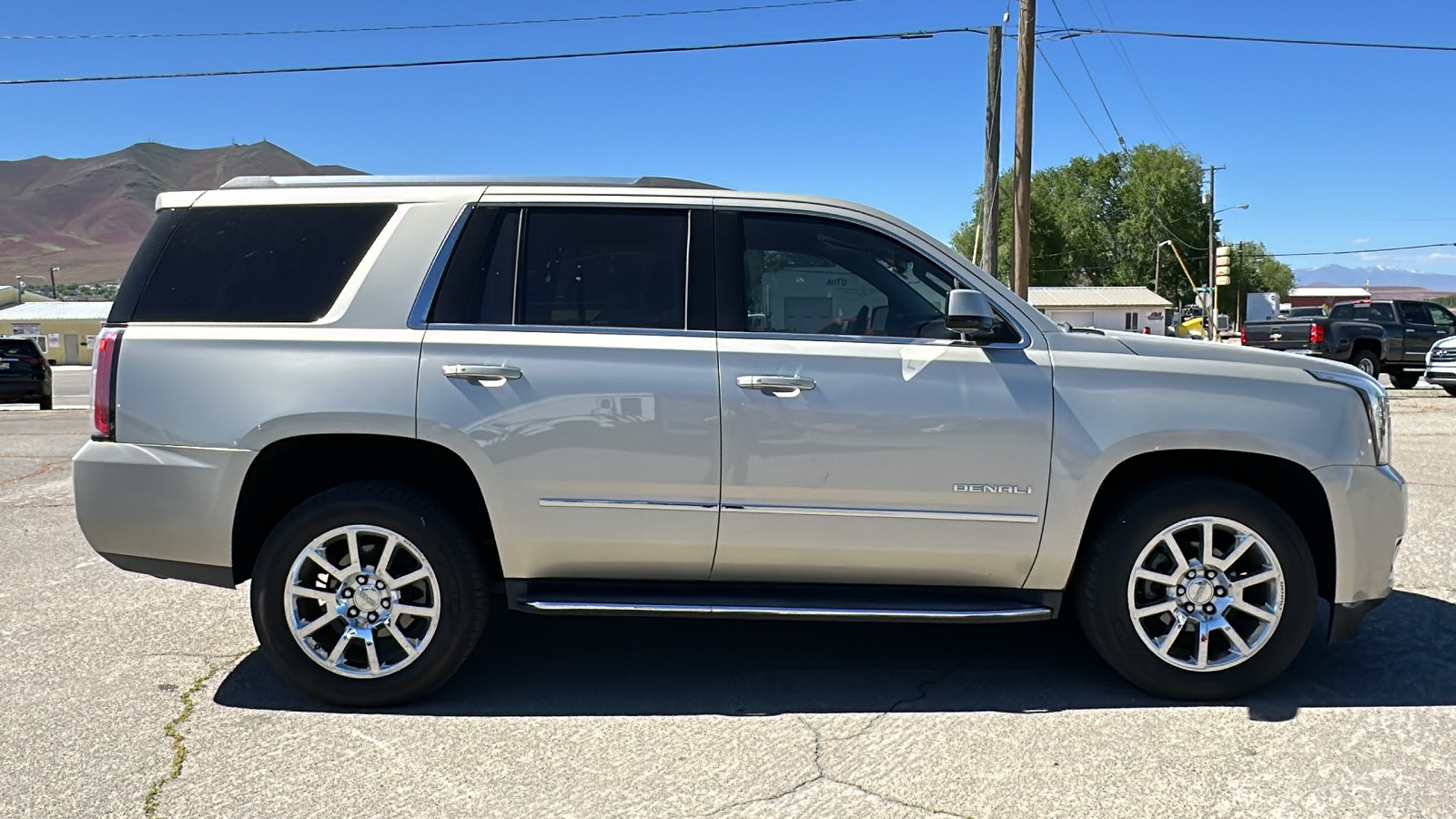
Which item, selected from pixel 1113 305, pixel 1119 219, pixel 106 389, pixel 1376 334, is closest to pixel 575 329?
pixel 106 389

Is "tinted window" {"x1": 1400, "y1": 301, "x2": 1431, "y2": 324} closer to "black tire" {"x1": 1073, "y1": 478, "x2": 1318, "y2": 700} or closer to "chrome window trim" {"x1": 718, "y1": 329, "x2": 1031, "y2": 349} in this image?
"black tire" {"x1": 1073, "y1": 478, "x2": 1318, "y2": 700}

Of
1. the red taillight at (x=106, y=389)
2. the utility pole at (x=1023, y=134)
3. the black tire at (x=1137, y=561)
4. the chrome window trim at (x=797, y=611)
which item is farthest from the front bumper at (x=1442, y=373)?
the red taillight at (x=106, y=389)

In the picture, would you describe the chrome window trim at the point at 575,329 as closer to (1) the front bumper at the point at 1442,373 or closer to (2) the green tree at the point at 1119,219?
(1) the front bumper at the point at 1442,373

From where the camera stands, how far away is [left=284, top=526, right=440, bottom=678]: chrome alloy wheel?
3.72 metres

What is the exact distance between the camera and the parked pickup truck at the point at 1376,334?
63.2ft

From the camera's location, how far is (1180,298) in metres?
93.2

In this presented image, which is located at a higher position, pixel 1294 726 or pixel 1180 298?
pixel 1180 298

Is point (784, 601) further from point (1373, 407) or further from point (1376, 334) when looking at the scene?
point (1376, 334)

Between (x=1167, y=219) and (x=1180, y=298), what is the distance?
8797 millimetres

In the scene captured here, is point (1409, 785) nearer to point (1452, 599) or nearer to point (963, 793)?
point (963, 793)

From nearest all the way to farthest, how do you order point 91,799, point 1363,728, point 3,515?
point 91,799 → point 1363,728 → point 3,515

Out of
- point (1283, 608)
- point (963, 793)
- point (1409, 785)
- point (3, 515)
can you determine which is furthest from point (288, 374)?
point (3, 515)

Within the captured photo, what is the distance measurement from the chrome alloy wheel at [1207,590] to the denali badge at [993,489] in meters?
0.49

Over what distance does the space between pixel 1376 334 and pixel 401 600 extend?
20581mm
